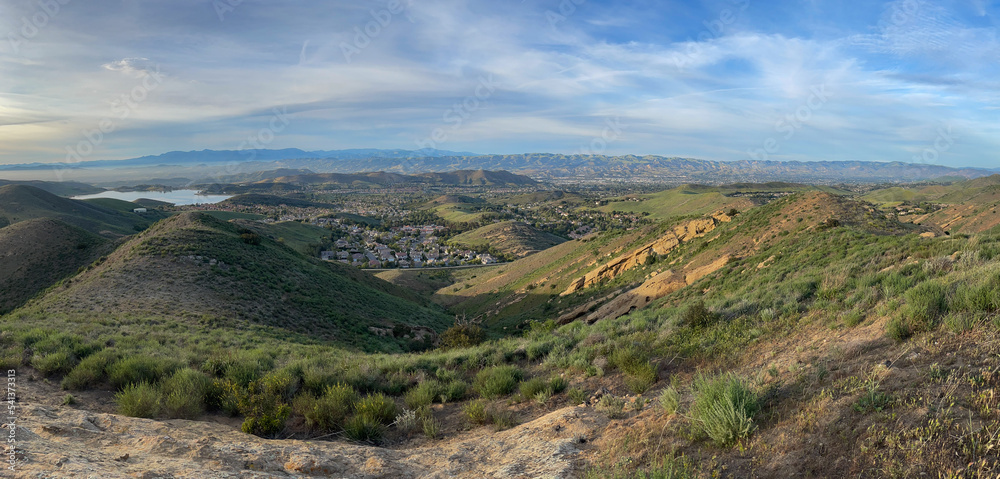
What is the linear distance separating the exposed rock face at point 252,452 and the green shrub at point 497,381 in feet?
4.70

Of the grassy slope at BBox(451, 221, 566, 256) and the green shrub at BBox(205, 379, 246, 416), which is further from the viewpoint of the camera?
the grassy slope at BBox(451, 221, 566, 256)

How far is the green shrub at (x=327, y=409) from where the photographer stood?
245 inches

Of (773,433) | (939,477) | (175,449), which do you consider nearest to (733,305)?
(773,433)

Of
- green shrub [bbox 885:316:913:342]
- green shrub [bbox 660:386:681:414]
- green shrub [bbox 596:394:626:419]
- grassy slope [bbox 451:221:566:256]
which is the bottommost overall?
grassy slope [bbox 451:221:566:256]

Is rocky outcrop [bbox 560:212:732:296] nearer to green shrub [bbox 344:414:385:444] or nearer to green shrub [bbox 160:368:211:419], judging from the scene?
green shrub [bbox 344:414:385:444]

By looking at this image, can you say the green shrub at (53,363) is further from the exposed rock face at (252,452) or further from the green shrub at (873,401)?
the green shrub at (873,401)

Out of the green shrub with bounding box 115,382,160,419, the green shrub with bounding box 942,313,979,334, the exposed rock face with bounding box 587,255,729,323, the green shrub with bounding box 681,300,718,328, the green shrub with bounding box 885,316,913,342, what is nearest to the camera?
the green shrub with bounding box 942,313,979,334

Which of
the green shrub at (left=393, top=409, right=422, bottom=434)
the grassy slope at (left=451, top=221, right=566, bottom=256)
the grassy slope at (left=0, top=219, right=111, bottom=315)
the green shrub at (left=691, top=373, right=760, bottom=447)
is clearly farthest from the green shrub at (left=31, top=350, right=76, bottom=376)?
the grassy slope at (left=451, top=221, right=566, bottom=256)

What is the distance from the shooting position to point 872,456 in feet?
11.4

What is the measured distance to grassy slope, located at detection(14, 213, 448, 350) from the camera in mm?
17750

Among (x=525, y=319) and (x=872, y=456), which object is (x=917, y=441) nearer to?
(x=872, y=456)

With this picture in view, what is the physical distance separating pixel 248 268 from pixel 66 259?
68.6 ft

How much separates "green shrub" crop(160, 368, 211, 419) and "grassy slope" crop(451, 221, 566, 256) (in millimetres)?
74840

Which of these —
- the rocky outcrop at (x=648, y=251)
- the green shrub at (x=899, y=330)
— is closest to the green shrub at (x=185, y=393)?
the green shrub at (x=899, y=330)
